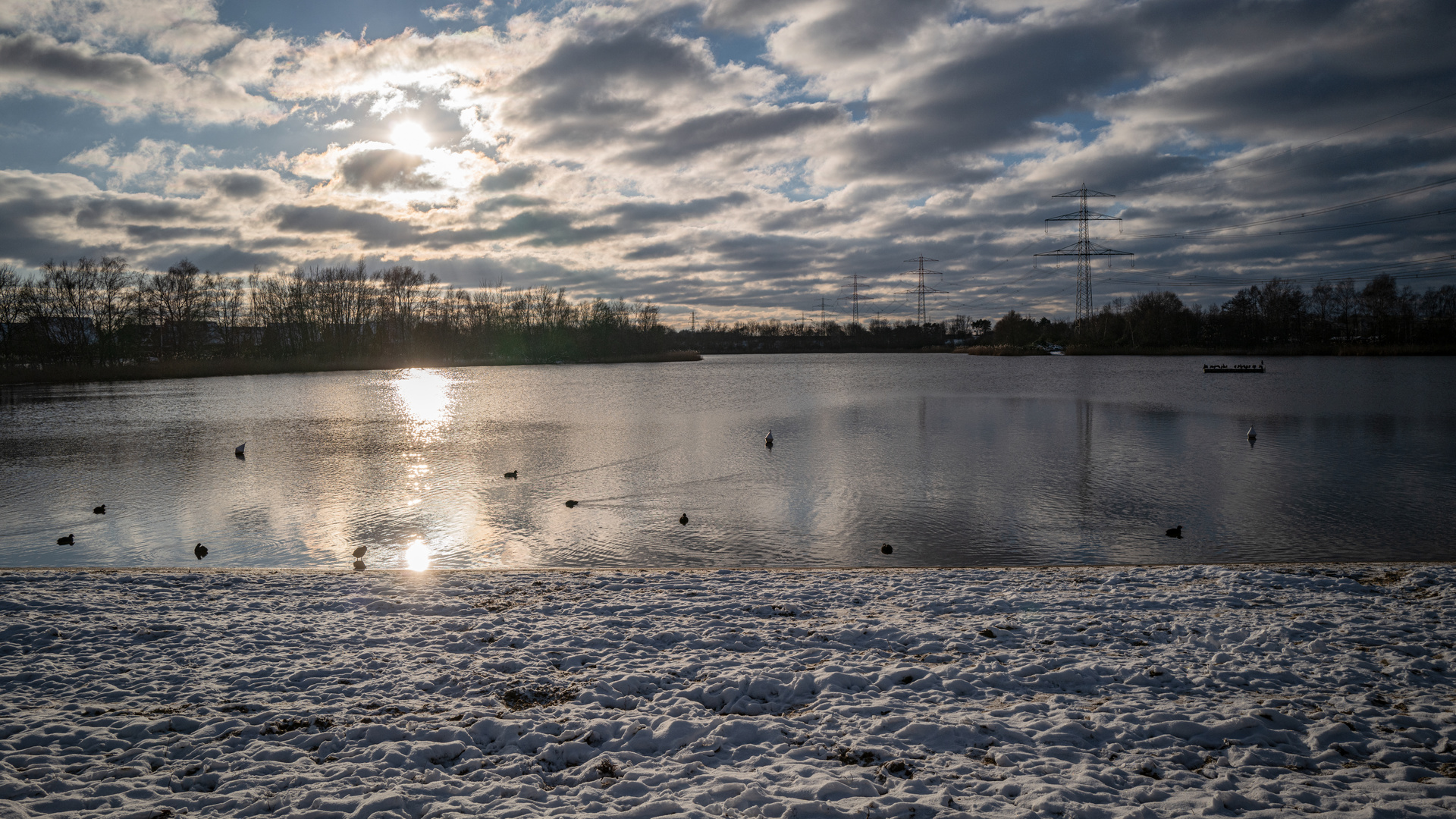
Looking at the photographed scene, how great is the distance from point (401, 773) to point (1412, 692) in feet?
22.1

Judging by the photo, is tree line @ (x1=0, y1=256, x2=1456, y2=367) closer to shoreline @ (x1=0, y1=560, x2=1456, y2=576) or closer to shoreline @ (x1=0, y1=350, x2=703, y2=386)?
shoreline @ (x1=0, y1=350, x2=703, y2=386)

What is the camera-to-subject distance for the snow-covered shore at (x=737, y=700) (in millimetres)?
3775

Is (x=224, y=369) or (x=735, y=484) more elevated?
(x=224, y=369)

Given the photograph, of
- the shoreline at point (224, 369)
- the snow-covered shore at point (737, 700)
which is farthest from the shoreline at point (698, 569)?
the shoreline at point (224, 369)

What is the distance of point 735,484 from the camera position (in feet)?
50.1

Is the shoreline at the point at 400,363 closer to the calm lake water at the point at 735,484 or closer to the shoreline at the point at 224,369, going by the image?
the shoreline at the point at 224,369

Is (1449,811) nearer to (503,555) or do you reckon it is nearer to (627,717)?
(627,717)

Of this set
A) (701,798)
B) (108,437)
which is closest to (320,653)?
(701,798)

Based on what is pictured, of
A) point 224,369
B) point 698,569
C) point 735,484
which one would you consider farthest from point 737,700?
point 224,369

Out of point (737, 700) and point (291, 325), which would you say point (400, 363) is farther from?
point (737, 700)

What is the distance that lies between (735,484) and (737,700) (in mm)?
10372

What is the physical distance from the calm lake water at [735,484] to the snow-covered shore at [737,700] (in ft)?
8.72

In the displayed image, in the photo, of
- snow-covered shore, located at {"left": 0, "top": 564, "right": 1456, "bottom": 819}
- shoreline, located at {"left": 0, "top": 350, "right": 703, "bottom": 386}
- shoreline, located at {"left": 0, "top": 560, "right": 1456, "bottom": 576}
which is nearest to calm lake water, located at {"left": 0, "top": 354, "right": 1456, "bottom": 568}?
shoreline, located at {"left": 0, "top": 560, "right": 1456, "bottom": 576}

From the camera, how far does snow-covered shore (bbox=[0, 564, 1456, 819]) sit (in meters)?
3.78
